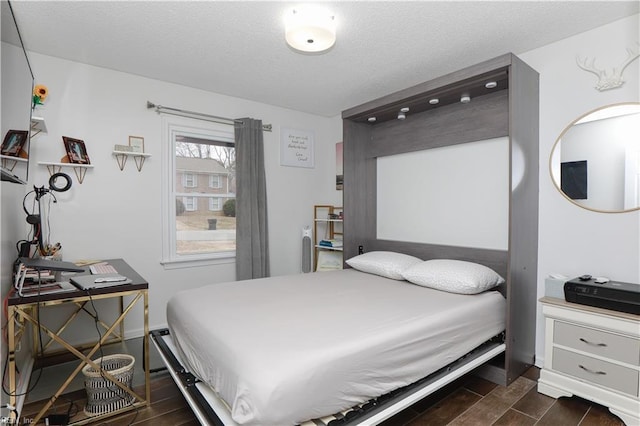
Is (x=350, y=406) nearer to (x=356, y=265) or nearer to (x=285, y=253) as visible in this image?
(x=356, y=265)

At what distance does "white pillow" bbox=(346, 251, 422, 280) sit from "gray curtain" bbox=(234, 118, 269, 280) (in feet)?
3.93

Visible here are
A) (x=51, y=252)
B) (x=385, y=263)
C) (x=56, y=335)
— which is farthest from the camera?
(x=385, y=263)

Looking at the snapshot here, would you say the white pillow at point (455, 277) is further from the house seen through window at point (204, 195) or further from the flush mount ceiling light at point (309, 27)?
the house seen through window at point (204, 195)

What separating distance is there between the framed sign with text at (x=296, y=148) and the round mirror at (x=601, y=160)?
2.81 m

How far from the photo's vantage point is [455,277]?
2484 mm

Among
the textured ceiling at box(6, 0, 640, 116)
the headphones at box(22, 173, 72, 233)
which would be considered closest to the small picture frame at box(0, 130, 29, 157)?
the headphones at box(22, 173, 72, 233)

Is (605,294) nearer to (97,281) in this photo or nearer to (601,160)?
(601,160)

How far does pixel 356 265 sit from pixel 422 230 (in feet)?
2.64

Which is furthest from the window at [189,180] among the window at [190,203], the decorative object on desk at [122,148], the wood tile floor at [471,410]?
→ the wood tile floor at [471,410]

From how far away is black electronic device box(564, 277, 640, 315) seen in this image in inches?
76.3

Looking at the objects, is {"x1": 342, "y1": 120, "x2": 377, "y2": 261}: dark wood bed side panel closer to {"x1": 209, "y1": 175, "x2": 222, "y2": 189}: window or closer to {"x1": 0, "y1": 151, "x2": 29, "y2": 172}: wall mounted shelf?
{"x1": 209, "y1": 175, "x2": 222, "y2": 189}: window

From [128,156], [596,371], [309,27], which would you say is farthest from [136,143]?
[596,371]

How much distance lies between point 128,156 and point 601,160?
397cm

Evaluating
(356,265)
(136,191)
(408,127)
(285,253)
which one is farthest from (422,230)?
(136,191)
